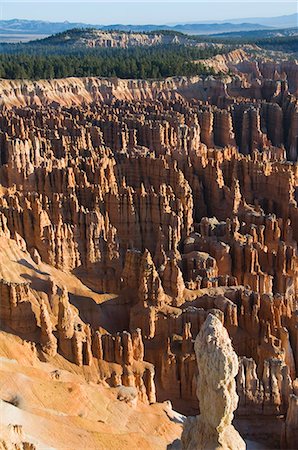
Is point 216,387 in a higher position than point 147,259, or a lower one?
higher

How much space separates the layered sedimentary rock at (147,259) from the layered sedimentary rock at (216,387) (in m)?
7.15

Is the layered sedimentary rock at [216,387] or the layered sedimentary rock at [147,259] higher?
the layered sedimentary rock at [216,387]

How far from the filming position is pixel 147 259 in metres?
22.2

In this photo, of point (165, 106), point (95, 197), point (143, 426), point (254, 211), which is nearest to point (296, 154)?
point (165, 106)

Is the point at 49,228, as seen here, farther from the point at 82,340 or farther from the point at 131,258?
the point at 82,340

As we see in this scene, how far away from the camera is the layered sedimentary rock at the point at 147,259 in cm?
1831

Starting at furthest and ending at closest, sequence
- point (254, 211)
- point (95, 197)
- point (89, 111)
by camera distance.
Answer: point (89, 111), point (254, 211), point (95, 197)

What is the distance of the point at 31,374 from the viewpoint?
15258 millimetres

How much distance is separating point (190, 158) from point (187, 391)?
20.7 m

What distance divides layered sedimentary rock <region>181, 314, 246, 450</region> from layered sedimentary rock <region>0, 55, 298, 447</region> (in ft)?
23.5

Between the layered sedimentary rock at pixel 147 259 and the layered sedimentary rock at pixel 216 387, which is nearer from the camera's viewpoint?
the layered sedimentary rock at pixel 216 387

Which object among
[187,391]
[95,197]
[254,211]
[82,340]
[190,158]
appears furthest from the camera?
[190,158]

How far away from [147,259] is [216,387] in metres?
12.7

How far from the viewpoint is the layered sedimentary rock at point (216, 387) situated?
379 inches
